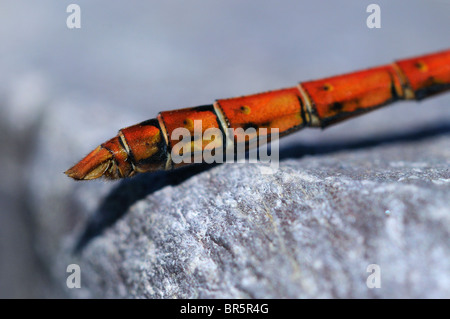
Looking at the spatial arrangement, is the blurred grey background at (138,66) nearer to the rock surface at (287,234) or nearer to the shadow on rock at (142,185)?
the shadow on rock at (142,185)

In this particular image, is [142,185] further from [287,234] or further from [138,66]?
[138,66]

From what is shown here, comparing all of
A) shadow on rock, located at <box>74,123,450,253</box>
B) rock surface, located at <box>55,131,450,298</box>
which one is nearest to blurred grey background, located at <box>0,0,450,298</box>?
shadow on rock, located at <box>74,123,450,253</box>

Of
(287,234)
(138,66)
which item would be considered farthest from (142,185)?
(138,66)

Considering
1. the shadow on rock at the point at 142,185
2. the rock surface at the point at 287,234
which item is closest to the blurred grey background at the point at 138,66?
the shadow on rock at the point at 142,185

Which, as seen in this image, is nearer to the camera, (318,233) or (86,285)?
(318,233)

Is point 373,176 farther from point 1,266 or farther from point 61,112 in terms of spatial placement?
point 1,266

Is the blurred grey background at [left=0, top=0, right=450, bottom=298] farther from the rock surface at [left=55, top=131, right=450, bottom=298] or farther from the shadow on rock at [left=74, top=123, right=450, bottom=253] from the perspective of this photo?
the rock surface at [left=55, top=131, right=450, bottom=298]
